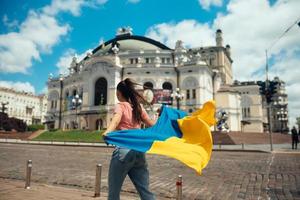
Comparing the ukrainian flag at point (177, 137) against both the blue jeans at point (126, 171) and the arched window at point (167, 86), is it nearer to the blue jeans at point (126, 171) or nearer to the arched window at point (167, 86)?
the blue jeans at point (126, 171)

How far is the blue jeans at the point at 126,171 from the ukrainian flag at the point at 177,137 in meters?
0.10

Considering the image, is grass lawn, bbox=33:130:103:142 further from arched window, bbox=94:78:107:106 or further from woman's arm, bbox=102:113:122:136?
woman's arm, bbox=102:113:122:136

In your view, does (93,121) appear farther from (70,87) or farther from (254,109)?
(254,109)

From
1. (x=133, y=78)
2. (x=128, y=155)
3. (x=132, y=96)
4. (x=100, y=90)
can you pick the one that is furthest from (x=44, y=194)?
(x=100, y=90)

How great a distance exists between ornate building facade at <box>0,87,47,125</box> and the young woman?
106529 mm

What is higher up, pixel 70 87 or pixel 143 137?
pixel 70 87

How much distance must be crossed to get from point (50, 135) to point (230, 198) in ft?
147

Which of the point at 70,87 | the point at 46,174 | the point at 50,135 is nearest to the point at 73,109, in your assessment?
the point at 70,87

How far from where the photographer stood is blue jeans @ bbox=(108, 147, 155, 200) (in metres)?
3.45

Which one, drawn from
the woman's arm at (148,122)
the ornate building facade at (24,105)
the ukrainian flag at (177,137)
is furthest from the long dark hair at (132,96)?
the ornate building facade at (24,105)

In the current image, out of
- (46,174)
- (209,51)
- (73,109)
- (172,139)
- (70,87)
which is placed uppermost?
(209,51)

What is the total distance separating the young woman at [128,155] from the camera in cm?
347

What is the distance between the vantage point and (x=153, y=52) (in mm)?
65438

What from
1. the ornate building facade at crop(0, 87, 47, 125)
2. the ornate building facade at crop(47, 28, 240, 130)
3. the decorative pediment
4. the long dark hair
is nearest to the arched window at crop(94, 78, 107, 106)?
the ornate building facade at crop(47, 28, 240, 130)
